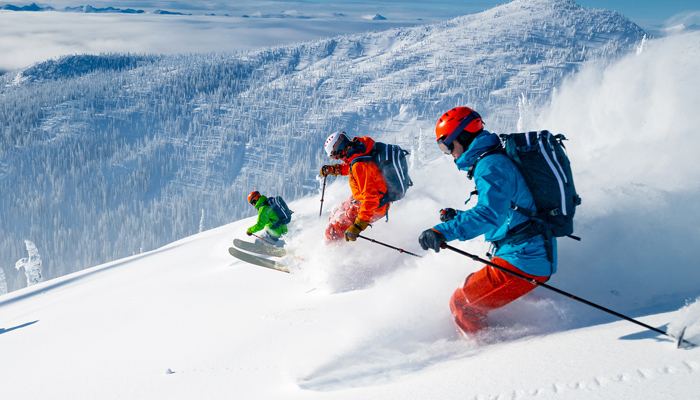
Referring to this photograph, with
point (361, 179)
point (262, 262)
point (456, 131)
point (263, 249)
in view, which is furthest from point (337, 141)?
point (263, 249)

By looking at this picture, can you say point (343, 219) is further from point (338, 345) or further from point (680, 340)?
point (680, 340)

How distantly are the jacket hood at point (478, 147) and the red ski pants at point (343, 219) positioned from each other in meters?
3.87

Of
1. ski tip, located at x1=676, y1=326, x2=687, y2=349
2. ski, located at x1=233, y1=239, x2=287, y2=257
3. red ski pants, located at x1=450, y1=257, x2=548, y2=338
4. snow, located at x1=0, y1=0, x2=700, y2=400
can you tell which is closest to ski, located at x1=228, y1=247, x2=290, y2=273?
snow, located at x1=0, y1=0, x2=700, y2=400

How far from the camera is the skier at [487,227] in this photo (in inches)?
137

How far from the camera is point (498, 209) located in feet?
11.3

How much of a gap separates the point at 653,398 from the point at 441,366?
59.0 inches

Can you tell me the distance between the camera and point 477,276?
4.04 m

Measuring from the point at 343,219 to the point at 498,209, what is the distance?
4.49 meters

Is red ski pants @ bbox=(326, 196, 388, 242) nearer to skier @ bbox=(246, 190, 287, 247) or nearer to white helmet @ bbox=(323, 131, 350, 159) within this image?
white helmet @ bbox=(323, 131, 350, 159)

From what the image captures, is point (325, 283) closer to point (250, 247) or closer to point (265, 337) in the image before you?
point (265, 337)

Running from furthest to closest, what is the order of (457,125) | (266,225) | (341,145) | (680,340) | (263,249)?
1. (266,225)
2. (263,249)
3. (341,145)
4. (457,125)
5. (680,340)

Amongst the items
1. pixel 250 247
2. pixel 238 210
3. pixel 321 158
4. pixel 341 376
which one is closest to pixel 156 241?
pixel 238 210

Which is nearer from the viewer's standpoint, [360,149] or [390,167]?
[360,149]

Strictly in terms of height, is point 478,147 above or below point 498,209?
above
